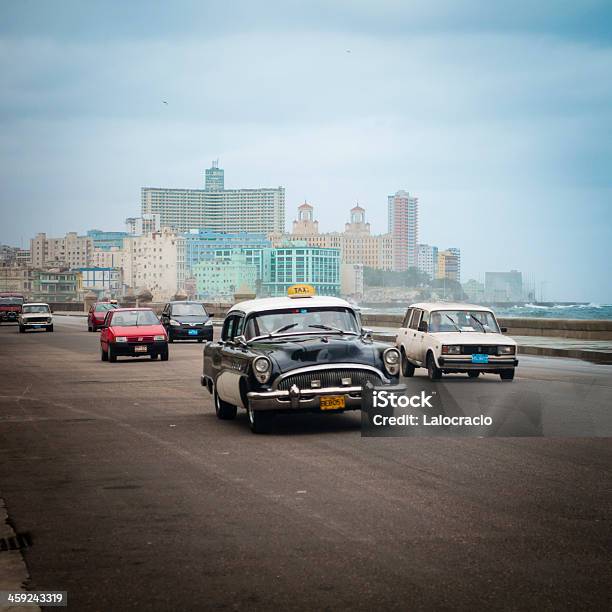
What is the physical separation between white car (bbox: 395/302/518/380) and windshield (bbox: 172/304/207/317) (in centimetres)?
2033

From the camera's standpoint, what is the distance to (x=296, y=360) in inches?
553

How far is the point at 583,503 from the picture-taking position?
8.86 metres

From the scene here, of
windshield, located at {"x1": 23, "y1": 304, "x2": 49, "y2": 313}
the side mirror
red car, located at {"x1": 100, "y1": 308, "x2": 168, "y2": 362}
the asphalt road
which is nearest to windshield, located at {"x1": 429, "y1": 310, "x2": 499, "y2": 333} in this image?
the asphalt road

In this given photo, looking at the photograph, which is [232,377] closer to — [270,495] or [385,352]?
[385,352]

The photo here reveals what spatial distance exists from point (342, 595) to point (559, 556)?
1.66m

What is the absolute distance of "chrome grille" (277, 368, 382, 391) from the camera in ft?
45.3

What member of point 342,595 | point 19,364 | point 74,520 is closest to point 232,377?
point 74,520

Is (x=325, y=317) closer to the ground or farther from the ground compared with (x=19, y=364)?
farther from the ground

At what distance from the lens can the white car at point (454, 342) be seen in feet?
73.0

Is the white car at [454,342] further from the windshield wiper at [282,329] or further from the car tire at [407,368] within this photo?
the windshield wiper at [282,329]

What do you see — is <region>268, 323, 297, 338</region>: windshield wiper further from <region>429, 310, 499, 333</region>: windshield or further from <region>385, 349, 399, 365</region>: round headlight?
<region>429, 310, 499, 333</region>: windshield

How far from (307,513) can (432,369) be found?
14.4 meters

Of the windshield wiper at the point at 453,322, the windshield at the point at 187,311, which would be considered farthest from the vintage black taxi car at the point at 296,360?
the windshield at the point at 187,311

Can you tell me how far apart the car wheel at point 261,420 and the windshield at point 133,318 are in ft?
63.5
